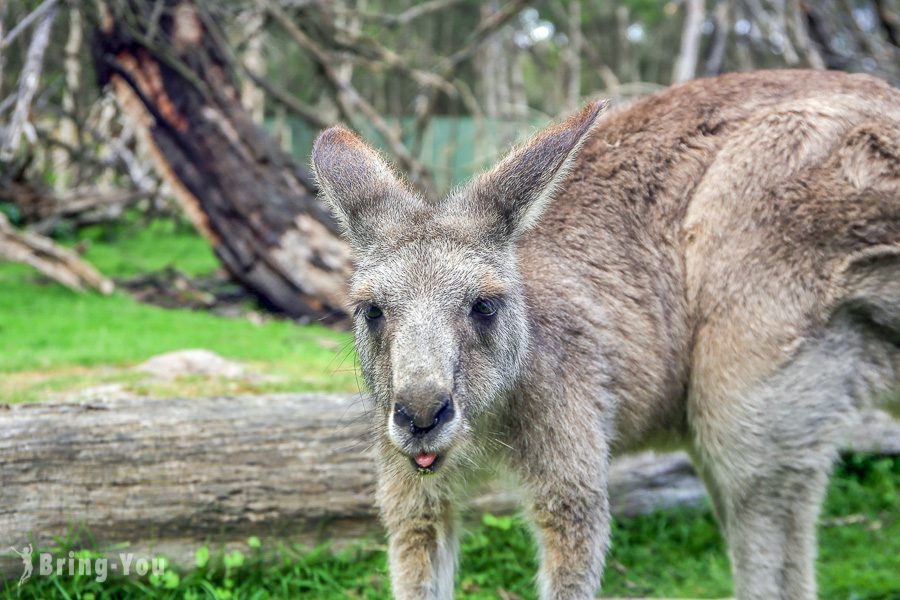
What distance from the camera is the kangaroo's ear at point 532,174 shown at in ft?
10.5

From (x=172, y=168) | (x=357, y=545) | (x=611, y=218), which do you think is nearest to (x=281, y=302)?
(x=172, y=168)

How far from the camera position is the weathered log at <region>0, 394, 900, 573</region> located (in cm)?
383

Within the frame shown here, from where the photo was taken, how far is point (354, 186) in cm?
339

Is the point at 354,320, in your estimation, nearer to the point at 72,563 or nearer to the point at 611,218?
the point at 611,218

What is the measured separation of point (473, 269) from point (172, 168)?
5.16m

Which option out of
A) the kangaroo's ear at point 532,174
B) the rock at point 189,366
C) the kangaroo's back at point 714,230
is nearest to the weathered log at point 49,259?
the rock at point 189,366

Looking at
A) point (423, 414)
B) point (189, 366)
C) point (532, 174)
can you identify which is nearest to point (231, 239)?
point (189, 366)

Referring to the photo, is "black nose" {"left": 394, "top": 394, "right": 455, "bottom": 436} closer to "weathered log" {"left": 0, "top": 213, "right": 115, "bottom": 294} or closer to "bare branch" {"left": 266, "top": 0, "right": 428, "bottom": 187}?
"bare branch" {"left": 266, "top": 0, "right": 428, "bottom": 187}

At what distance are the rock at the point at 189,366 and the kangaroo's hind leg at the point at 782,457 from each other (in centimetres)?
309

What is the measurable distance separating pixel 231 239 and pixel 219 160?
0.66 metres

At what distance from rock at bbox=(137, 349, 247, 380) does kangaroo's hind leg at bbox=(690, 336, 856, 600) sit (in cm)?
309

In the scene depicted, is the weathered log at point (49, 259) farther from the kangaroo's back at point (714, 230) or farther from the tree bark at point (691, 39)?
the kangaroo's back at point (714, 230)

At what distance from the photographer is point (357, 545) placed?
4383mm

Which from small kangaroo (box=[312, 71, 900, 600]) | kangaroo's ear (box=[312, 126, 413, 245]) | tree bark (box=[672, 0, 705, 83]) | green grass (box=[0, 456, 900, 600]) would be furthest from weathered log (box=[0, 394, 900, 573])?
tree bark (box=[672, 0, 705, 83])
